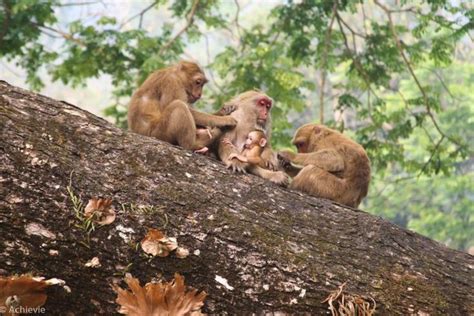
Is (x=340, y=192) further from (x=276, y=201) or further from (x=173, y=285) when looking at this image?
(x=173, y=285)

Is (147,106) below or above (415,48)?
below

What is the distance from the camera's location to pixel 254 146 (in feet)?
17.5

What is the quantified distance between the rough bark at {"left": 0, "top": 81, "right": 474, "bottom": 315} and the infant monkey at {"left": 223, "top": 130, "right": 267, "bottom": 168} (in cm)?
117

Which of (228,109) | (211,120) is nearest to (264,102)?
(228,109)

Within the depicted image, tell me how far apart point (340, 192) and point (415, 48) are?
218 inches

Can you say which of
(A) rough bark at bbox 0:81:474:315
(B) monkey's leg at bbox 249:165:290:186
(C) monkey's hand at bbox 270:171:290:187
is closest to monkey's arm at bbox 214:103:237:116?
(B) monkey's leg at bbox 249:165:290:186

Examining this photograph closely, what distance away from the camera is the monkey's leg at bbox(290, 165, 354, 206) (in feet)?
17.5

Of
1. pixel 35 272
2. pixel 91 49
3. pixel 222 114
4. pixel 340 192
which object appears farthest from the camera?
pixel 91 49

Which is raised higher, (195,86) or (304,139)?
(195,86)

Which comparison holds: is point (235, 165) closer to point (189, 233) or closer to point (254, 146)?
point (254, 146)

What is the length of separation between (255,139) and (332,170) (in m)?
0.76

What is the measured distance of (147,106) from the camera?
5.61 m

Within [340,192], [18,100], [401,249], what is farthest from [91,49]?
[401,249]

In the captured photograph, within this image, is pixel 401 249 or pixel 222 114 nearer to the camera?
pixel 401 249
